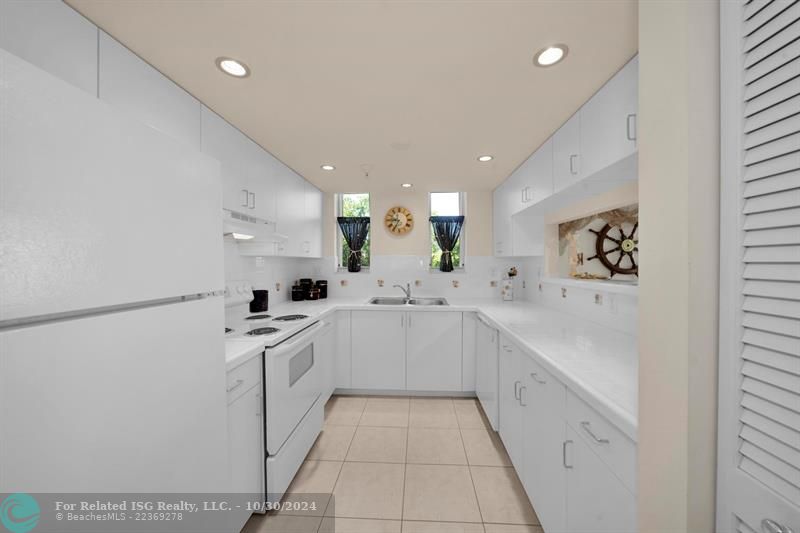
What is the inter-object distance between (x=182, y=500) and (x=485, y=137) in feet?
7.50

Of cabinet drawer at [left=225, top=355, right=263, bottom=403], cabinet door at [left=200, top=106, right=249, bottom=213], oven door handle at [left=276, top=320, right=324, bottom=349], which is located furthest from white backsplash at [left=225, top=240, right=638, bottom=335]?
cabinet drawer at [left=225, top=355, right=263, bottom=403]

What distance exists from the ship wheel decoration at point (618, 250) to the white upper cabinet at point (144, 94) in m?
2.34

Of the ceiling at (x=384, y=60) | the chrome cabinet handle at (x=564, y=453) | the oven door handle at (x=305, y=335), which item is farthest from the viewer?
the oven door handle at (x=305, y=335)

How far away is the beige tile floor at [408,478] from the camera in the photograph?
1522mm

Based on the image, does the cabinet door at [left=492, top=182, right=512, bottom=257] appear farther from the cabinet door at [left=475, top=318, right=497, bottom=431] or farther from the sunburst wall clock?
the sunburst wall clock

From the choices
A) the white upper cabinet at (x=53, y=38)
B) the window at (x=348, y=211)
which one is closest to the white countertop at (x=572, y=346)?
the window at (x=348, y=211)

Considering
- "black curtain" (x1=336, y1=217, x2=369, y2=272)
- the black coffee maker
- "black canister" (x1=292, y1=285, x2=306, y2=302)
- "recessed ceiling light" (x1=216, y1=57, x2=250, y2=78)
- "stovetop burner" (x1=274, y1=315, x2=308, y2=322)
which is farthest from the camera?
"black curtain" (x1=336, y1=217, x2=369, y2=272)

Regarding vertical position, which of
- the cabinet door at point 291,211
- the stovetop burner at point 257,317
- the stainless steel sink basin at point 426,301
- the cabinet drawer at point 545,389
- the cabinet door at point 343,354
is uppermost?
the cabinet door at point 291,211

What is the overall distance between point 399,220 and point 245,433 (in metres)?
2.67

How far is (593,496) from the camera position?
38.2 inches

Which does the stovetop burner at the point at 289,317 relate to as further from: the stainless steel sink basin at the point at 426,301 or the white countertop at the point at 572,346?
the stainless steel sink basin at the point at 426,301

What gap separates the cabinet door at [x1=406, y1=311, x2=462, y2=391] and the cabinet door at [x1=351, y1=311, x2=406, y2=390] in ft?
0.30

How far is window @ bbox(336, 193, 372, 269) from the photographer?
3693 mm

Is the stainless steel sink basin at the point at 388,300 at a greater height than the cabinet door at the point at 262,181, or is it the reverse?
the cabinet door at the point at 262,181
